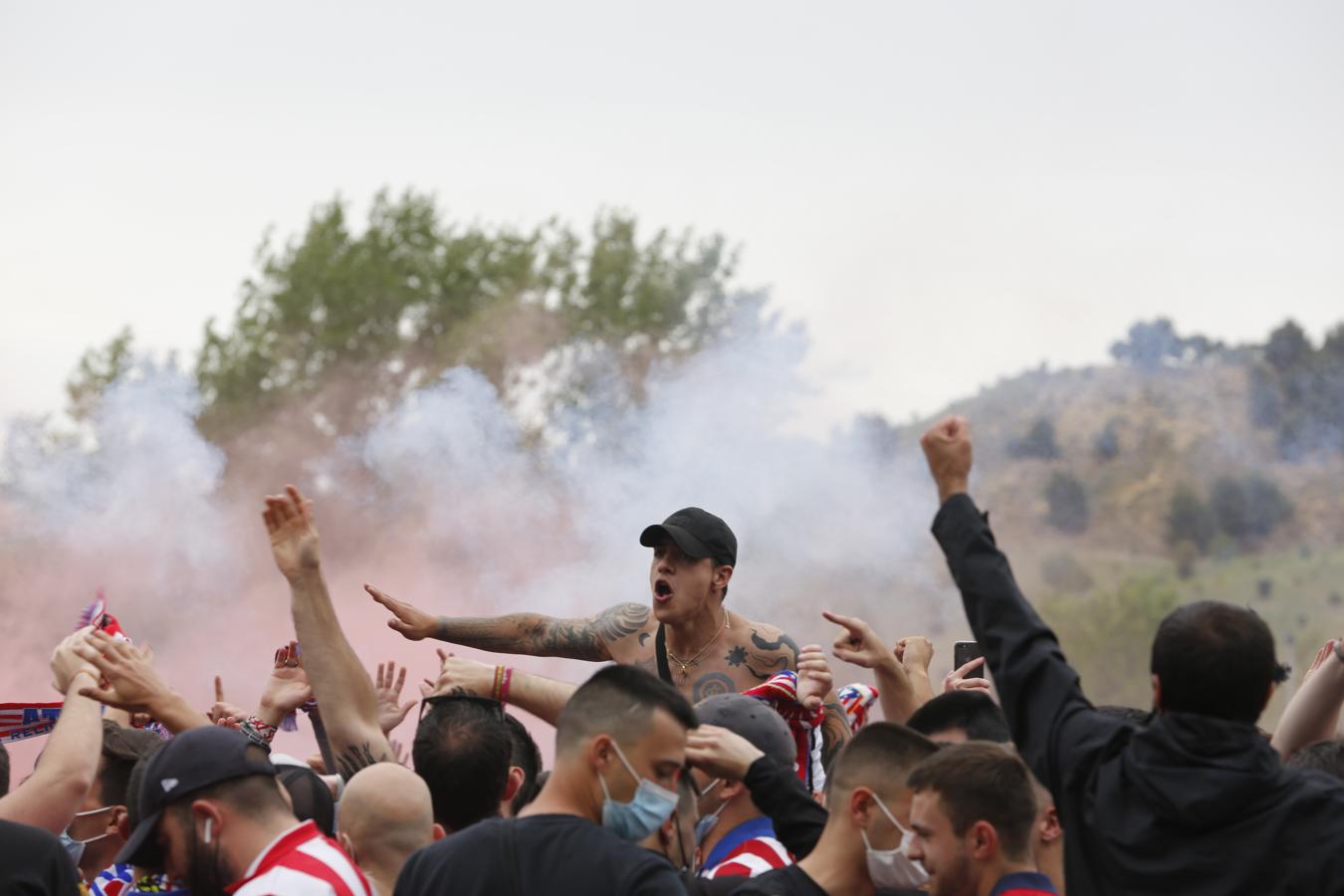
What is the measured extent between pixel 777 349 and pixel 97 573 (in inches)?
530

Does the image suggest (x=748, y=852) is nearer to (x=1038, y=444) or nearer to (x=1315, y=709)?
(x=1315, y=709)

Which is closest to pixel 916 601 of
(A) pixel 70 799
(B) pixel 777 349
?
(B) pixel 777 349

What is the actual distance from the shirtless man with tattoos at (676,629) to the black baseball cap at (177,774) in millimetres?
2441

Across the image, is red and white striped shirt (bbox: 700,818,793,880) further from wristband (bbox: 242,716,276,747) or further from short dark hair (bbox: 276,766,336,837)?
wristband (bbox: 242,716,276,747)

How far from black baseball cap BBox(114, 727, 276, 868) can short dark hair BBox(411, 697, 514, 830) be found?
774 mm

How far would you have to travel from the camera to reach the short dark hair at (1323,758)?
4879 mm

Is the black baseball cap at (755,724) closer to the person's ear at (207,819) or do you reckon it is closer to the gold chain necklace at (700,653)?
the person's ear at (207,819)

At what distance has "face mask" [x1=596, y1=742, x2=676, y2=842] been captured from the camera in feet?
12.4

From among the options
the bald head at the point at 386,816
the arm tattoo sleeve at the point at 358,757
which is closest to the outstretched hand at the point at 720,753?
the bald head at the point at 386,816

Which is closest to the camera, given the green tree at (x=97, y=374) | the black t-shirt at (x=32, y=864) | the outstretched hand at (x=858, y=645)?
the black t-shirt at (x=32, y=864)

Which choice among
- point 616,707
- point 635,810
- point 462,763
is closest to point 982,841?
point 635,810

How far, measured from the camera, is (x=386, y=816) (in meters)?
4.41

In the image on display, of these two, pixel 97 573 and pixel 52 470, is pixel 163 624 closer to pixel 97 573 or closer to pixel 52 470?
pixel 97 573

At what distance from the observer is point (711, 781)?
485cm
